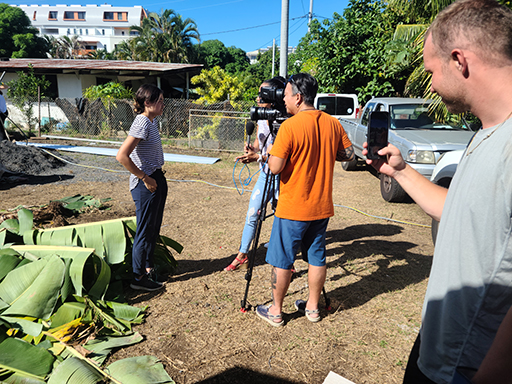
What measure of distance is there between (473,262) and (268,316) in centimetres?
240

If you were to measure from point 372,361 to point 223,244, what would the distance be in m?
2.73

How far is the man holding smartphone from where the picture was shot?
101 centimetres

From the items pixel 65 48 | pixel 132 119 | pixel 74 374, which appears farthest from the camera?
pixel 65 48

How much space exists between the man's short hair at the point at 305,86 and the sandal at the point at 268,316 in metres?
1.87

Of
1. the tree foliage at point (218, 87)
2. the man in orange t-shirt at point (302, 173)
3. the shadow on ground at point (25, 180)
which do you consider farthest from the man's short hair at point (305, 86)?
the tree foliage at point (218, 87)

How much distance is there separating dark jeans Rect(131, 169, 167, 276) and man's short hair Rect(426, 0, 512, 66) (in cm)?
287

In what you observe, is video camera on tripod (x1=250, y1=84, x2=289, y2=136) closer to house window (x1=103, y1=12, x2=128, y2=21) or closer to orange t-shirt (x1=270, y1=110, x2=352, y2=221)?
orange t-shirt (x1=270, y1=110, x2=352, y2=221)

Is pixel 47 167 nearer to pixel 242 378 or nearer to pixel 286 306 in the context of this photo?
pixel 286 306

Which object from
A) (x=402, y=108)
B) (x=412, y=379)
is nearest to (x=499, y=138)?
(x=412, y=379)

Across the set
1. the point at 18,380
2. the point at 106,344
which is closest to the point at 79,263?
the point at 106,344

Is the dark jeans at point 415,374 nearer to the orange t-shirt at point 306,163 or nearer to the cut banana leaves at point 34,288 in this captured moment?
the orange t-shirt at point 306,163

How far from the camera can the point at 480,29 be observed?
3.60 ft

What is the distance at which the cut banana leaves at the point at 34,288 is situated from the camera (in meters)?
2.82

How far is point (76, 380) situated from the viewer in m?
2.28
